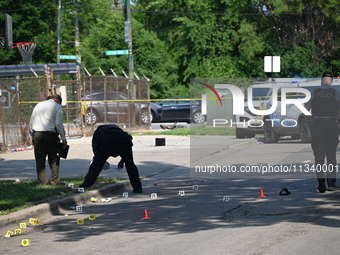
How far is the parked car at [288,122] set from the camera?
1823 centimetres

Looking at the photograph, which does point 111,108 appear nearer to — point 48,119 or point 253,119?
point 253,119

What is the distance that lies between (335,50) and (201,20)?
1124 cm

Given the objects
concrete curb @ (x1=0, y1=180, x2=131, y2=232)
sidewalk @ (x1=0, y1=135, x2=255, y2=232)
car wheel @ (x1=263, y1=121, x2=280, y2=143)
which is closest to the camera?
concrete curb @ (x1=0, y1=180, x2=131, y2=232)

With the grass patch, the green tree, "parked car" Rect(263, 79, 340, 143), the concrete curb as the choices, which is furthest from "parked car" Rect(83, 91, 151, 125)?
the green tree

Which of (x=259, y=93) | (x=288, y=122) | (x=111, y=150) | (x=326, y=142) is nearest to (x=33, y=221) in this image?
(x=111, y=150)

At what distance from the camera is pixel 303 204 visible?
1014 centimetres

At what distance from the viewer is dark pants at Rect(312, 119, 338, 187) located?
1152 centimetres

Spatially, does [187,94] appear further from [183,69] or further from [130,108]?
[130,108]

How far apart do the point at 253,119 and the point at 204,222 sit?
1435 centimetres

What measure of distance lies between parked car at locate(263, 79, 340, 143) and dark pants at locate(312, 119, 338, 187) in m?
5.57

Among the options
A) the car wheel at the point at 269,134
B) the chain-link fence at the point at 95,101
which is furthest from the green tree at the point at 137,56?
the car wheel at the point at 269,134

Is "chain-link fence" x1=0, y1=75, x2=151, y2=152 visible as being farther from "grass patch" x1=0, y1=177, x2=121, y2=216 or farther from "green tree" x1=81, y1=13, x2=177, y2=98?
"green tree" x1=81, y1=13, x2=177, y2=98

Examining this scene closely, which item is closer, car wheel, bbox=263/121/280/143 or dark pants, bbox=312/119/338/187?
dark pants, bbox=312/119/338/187

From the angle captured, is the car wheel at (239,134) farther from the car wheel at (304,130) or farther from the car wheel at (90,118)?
the car wheel at (90,118)
